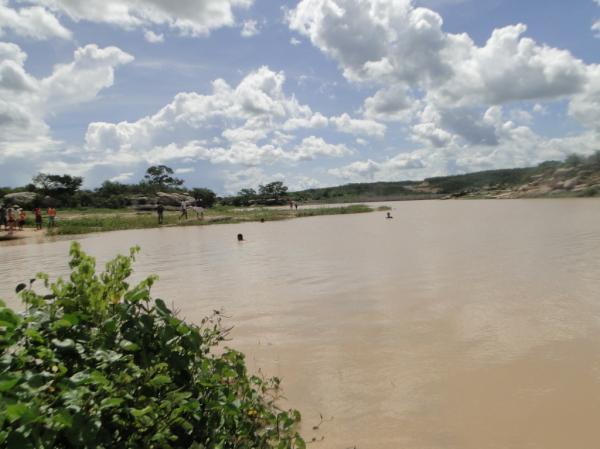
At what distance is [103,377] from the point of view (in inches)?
80.4

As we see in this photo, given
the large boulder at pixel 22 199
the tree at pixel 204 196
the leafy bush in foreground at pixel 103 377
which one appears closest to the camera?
the leafy bush in foreground at pixel 103 377

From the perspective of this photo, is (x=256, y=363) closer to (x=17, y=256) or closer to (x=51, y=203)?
(x=17, y=256)

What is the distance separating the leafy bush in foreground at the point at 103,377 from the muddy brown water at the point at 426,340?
4.56 ft

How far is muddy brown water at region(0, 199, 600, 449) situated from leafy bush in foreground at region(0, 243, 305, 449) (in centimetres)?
139

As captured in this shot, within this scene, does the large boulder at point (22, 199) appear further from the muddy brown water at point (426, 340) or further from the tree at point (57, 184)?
the muddy brown water at point (426, 340)

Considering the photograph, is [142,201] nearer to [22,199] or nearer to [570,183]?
[22,199]

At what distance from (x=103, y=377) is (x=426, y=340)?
4.66 m

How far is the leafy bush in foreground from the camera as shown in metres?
1.86

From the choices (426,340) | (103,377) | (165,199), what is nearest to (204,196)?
(165,199)

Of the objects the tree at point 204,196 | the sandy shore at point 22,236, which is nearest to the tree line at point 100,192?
the tree at point 204,196

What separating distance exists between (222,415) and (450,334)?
4119 mm

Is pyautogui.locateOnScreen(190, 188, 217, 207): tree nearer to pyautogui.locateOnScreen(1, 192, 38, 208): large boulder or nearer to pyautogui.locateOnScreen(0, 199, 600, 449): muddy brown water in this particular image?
pyautogui.locateOnScreen(1, 192, 38, 208): large boulder

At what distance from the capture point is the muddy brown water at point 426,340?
3.69 meters

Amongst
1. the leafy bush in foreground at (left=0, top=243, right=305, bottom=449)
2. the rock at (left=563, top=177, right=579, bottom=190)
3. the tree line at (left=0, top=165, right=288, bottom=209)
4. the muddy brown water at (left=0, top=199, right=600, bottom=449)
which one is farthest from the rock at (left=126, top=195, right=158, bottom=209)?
the rock at (left=563, top=177, right=579, bottom=190)
